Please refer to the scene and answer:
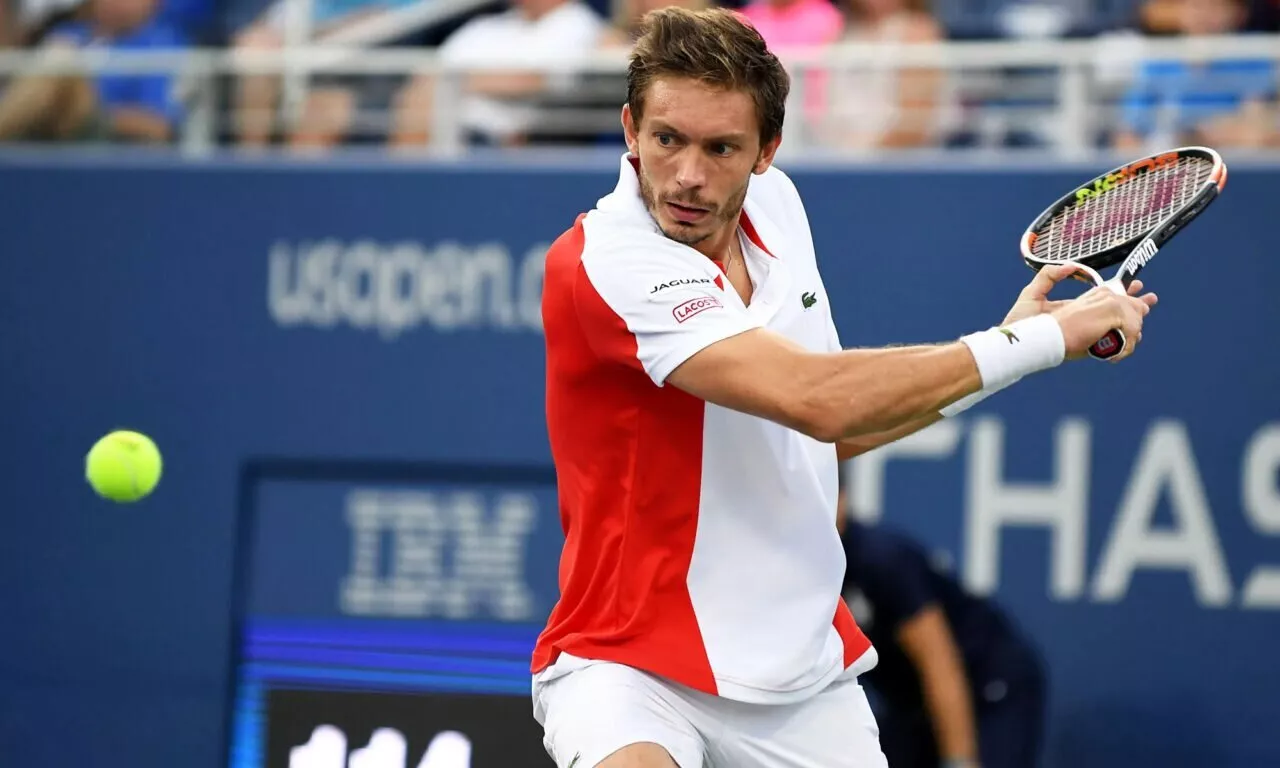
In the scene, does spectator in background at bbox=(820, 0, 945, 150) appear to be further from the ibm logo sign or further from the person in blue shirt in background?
the ibm logo sign

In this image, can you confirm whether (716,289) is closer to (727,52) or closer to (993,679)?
(727,52)

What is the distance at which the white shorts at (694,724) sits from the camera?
343 centimetres

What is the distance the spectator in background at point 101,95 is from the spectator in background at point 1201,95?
3912mm

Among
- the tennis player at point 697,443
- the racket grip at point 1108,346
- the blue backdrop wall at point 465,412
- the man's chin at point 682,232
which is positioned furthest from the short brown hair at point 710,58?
the blue backdrop wall at point 465,412

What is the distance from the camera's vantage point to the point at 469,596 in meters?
6.88

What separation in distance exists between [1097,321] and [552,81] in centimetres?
431

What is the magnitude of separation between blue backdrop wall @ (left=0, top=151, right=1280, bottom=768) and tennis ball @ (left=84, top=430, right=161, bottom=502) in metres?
1.75

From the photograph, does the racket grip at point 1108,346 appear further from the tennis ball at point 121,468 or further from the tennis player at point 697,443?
the tennis ball at point 121,468

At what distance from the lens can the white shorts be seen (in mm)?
3426

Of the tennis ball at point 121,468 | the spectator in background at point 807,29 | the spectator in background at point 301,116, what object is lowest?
the tennis ball at point 121,468

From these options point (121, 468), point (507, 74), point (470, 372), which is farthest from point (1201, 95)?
point (121, 468)

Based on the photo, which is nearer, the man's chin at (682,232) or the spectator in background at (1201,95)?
the man's chin at (682,232)

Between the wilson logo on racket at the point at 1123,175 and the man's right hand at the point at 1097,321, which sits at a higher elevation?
the wilson logo on racket at the point at 1123,175

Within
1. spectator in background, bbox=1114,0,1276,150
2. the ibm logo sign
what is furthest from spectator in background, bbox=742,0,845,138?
the ibm logo sign
